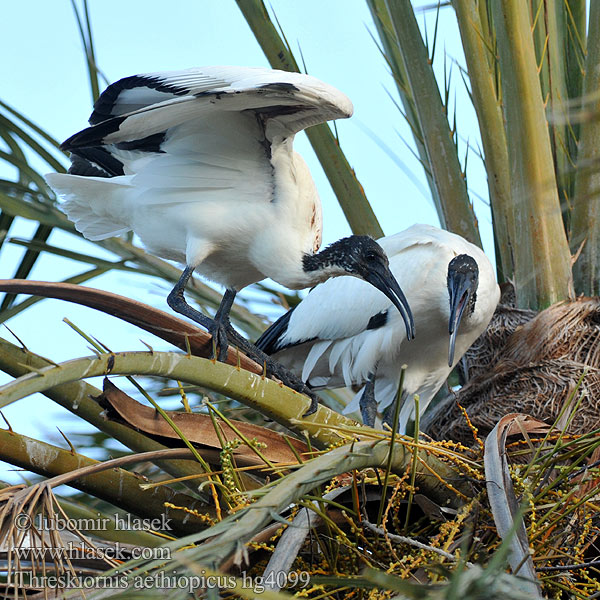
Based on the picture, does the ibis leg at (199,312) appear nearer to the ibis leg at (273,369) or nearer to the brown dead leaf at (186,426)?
the ibis leg at (273,369)

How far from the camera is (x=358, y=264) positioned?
113 inches

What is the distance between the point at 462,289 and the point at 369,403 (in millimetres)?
695

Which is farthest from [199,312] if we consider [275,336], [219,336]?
[275,336]

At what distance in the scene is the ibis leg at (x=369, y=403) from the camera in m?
3.52

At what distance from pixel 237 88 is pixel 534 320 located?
119 cm

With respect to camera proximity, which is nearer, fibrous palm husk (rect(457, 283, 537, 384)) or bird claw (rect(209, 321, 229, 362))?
bird claw (rect(209, 321, 229, 362))

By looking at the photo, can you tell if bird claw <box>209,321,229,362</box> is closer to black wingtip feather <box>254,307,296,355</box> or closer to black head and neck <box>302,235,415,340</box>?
black head and neck <box>302,235,415,340</box>

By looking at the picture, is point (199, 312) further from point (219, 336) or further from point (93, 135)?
point (93, 135)

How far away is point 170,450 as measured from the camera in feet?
5.63

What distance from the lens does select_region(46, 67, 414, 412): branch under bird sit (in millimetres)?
2707

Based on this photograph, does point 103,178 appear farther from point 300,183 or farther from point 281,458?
point 281,458

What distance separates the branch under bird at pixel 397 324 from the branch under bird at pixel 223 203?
0.37 metres

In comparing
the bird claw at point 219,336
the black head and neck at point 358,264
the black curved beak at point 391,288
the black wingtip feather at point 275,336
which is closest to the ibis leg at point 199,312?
the bird claw at point 219,336

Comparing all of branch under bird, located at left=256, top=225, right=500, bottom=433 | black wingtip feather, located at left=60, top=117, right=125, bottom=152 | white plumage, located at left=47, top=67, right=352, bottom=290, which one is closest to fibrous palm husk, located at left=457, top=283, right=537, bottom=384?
branch under bird, located at left=256, top=225, right=500, bottom=433
